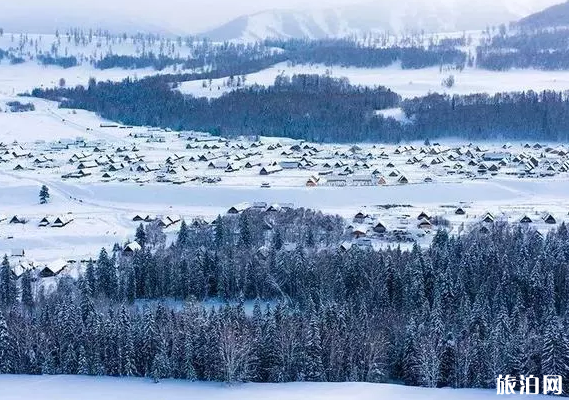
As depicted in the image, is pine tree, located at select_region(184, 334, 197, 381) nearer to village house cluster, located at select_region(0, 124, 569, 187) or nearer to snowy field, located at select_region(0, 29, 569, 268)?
snowy field, located at select_region(0, 29, 569, 268)

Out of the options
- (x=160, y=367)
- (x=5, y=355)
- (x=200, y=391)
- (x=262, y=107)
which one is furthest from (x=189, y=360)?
(x=262, y=107)

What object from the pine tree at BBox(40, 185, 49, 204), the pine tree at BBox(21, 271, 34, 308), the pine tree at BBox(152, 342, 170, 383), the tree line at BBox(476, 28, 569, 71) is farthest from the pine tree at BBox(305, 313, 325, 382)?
the tree line at BBox(476, 28, 569, 71)

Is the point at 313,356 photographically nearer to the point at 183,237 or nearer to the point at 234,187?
the point at 183,237

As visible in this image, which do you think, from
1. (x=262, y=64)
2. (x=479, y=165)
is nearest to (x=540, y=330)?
(x=479, y=165)

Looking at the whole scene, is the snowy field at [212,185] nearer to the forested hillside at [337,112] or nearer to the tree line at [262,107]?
the forested hillside at [337,112]

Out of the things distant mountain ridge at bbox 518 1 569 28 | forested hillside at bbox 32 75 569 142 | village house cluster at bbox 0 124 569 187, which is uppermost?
distant mountain ridge at bbox 518 1 569 28

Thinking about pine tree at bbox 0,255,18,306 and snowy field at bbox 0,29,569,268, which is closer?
pine tree at bbox 0,255,18,306

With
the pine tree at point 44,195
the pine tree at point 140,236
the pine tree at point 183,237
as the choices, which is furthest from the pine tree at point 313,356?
the pine tree at point 44,195
